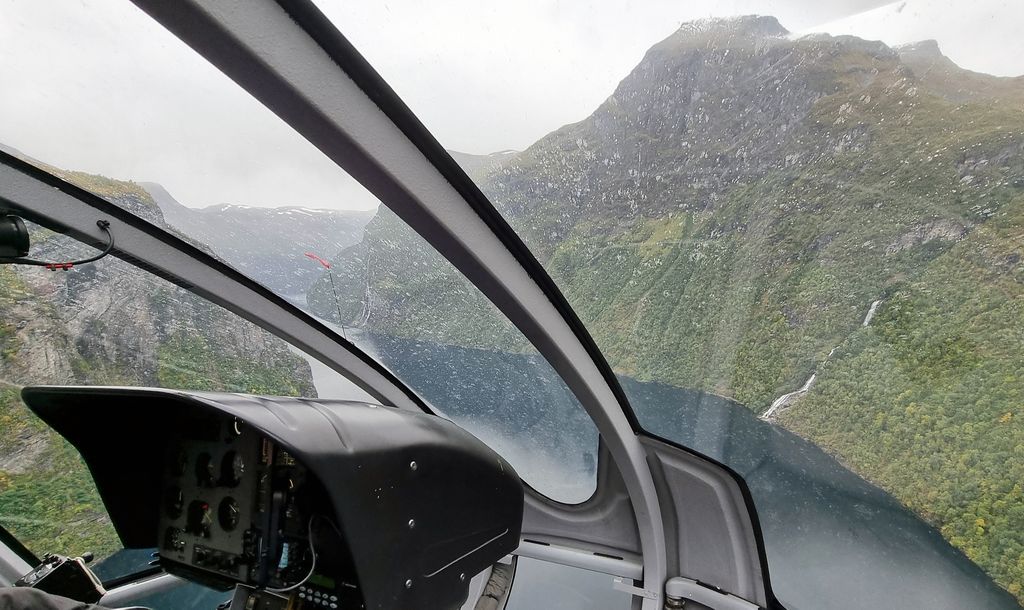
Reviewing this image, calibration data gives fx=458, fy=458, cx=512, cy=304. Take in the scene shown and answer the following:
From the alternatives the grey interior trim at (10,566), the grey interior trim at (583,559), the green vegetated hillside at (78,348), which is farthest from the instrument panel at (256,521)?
the grey interior trim at (583,559)

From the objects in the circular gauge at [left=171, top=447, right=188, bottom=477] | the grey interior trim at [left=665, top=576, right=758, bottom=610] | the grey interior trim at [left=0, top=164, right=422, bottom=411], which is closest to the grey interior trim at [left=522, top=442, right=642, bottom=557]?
the grey interior trim at [left=665, top=576, right=758, bottom=610]

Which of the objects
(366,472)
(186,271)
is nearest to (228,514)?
(366,472)

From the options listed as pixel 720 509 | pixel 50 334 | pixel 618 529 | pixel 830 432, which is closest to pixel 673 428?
pixel 720 509

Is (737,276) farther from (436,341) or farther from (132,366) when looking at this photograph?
(132,366)

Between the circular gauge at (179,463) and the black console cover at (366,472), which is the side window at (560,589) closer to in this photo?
the black console cover at (366,472)

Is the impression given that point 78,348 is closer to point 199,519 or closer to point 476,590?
point 199,519
